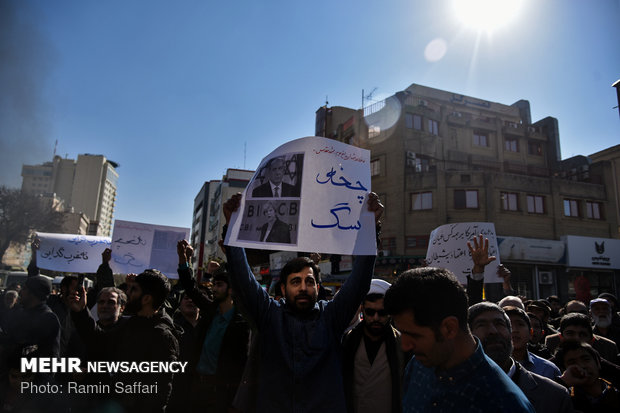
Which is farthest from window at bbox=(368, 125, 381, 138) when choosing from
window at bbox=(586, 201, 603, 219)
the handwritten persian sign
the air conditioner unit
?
the handwritten persian sign

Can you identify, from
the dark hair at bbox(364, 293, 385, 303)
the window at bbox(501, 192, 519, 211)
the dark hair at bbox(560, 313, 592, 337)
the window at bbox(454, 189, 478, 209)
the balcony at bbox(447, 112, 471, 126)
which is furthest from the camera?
the balcony at bbox(447, 112, 471, 126)

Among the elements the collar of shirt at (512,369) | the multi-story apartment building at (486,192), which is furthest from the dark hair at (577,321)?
the multi-story apartment building at (486,192)

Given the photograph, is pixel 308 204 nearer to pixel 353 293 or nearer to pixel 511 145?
pixel 353 293

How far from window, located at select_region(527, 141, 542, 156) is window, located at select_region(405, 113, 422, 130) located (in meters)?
12.4

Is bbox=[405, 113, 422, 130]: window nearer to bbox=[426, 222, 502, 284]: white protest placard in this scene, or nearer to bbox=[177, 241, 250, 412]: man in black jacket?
bbox=[426, 222, 502, 284]: white protest placard

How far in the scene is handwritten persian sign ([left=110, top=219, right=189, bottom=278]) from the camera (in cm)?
852

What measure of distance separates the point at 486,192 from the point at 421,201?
4.82 metres

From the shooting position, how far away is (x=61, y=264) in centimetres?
891

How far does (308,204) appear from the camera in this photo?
3.11 meters

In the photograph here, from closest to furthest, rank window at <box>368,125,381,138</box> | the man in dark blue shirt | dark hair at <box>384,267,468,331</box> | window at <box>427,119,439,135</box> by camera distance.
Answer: the man in dark blue shirt < dark hair at <box>384,267,468,331</box> < window at <box>427,119,439,135</box> < window at <box>368,125,381,138</box>

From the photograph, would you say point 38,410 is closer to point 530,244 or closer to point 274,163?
point 274,163

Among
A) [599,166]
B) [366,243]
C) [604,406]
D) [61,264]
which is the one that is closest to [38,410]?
[366,243]

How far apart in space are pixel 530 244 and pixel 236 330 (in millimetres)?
30239

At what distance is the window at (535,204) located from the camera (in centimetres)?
3148
